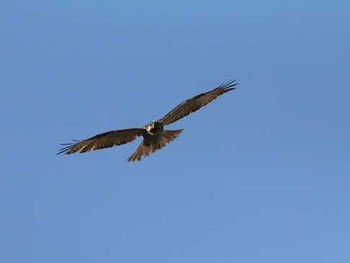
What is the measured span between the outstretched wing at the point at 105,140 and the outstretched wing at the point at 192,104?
3.60 feet

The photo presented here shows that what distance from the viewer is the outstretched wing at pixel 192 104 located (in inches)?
1171

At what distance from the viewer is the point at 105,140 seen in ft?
95.6

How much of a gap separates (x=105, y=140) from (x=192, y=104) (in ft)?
11.2

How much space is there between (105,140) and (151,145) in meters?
1.58

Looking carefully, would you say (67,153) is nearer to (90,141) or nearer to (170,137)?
(90,141)

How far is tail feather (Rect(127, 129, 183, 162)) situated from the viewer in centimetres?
2928

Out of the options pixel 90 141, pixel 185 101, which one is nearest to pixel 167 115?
pixel 185 101

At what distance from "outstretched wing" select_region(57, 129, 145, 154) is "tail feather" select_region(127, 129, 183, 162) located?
0.50m

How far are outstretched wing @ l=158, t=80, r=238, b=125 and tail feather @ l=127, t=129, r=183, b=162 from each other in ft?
1.93

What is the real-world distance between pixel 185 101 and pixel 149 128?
1.64 m

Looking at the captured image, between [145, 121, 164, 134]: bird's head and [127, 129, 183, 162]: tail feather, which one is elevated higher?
[145, 121, 164, 134]: bird's head

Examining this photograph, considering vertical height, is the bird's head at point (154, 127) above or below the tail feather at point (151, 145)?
above

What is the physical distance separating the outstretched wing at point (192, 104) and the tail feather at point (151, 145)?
0.59 m

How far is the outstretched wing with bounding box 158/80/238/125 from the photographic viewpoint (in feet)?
97.6
